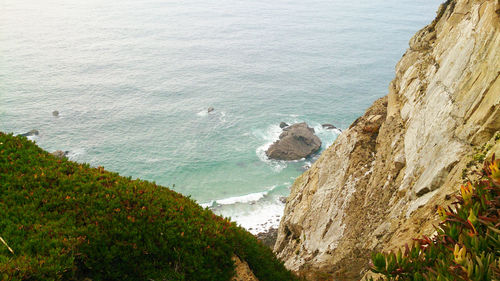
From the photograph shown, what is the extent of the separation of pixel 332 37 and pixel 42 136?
441 ft

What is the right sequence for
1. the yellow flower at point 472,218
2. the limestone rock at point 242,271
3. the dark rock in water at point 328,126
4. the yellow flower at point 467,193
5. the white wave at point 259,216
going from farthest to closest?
the dark rock in water at point 328,126
the white wave at point 259,216
the limestone rock at point 242,271
the yellow flower at point 467,193
the yellow flower at point 472,218

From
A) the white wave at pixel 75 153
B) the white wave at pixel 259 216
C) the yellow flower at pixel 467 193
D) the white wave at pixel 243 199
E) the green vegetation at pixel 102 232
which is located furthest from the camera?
the white wave at pixel 75 153

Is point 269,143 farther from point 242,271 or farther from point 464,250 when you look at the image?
point 464,250

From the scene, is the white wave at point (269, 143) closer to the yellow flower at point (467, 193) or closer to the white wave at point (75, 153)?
the white wave at point (75, 153)

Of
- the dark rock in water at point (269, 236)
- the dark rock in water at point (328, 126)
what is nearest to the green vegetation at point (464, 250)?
→ the dark rock in water at point (269, 236)

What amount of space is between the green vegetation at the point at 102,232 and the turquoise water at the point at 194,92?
164 feet

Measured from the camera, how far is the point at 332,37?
165m

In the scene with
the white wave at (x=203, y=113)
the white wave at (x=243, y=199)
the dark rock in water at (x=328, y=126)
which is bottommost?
the white wave at (x=243, y=199)

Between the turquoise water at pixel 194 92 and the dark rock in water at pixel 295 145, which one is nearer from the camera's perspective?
the turquoise water at pixel 194 92

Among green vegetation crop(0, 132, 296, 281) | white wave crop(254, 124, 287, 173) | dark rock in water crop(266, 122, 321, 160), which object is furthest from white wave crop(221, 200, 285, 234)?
green vegetation crop(0, 132, 296, 281)

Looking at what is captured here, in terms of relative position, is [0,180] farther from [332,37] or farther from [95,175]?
[332,37]

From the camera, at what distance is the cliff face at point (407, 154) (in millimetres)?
13641

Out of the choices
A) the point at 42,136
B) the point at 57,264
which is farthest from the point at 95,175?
the point at 42,136

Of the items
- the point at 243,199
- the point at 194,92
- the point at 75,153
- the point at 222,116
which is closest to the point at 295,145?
the point at 243,199
